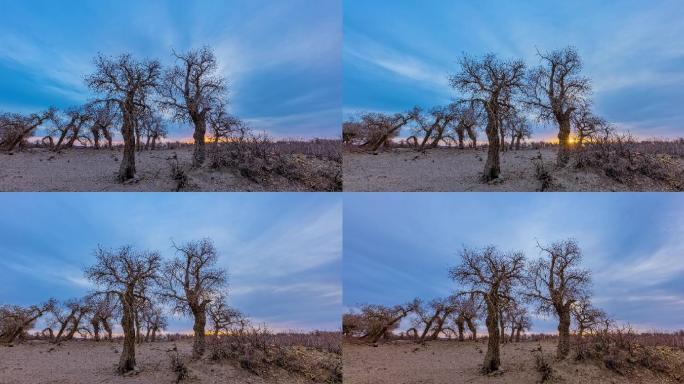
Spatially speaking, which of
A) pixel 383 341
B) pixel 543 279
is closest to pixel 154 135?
pixel 383 341

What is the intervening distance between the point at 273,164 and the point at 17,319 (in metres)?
14.8

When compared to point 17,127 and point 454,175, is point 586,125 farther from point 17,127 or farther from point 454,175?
point 17,127

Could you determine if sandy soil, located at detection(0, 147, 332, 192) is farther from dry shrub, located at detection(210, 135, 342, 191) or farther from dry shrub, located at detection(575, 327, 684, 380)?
dry shrub, located at detection(575, 327, 684, 380)

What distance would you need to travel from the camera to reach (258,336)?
23.8 metres

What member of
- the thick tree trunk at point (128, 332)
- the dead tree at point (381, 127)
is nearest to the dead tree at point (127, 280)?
the thick tree trunk at point (128, 332)

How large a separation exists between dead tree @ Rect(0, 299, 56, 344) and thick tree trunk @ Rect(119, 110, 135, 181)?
33.2 ft

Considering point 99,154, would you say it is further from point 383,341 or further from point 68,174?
point 383,341

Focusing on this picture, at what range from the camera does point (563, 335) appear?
20.6 metres

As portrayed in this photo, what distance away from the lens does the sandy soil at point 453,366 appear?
19.5m

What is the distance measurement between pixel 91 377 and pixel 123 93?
10658 mm

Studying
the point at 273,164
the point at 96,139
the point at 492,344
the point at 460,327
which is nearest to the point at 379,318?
Result: the point at 460,327

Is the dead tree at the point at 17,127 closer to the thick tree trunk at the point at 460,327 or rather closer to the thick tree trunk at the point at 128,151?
the thick tree trunk at the point at 128,151

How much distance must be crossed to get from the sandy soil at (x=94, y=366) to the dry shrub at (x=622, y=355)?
1246cm

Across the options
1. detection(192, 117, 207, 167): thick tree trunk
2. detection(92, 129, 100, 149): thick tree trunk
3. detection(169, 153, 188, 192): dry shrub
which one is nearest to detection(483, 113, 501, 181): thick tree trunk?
detection(192, 117, 207, 167): thick tree trunk
